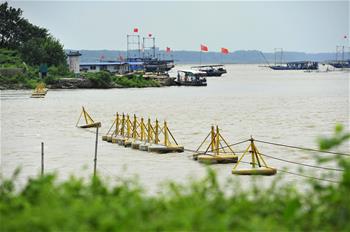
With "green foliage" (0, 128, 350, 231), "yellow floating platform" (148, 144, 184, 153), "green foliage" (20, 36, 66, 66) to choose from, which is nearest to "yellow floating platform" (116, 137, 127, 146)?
"yellow floating platform" (148, 144, 184, 153)

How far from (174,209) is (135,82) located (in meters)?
127

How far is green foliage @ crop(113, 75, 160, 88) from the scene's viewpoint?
13312 centimetres

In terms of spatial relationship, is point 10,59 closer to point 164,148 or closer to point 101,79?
point 101,79

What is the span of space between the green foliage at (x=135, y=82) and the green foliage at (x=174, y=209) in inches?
4813

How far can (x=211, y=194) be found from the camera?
1046cm

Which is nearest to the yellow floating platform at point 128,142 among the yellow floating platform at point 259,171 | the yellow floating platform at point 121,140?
the yellow floating platform at point 121,140

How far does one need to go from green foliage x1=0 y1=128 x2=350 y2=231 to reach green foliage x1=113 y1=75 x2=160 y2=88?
401 ft

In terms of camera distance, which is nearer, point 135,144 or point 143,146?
point 143,146

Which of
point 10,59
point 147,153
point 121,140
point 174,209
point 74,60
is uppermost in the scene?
point 10,59

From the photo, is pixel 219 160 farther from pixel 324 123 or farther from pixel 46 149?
pixel 324 123

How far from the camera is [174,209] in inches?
356

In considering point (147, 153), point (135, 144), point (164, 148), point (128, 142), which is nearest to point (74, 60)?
point (128, 142)

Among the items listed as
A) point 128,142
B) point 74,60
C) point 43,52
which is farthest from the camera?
point 74,60

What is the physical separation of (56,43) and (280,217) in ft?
426
